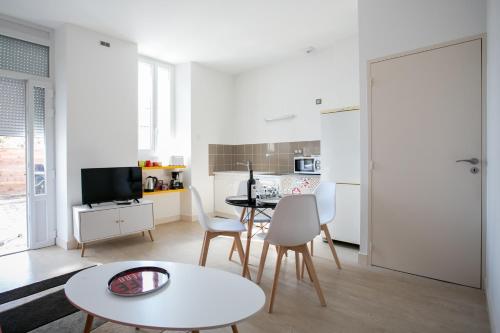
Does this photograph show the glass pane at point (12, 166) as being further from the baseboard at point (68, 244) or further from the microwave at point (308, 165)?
the microwave at point (308, 165)

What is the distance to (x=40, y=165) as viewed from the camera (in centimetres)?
364

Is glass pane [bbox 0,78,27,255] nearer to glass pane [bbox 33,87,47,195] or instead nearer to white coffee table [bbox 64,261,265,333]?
glass pane [bbox 33,87,47,195]

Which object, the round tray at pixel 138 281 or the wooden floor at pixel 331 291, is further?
the wooden floor at pixel 331 291

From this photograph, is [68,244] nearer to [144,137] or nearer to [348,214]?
[144,137]

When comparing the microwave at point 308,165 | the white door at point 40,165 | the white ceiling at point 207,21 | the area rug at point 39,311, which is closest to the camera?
the area rug at point 39,311

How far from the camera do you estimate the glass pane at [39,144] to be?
3.58 meters

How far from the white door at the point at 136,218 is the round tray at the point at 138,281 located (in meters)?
2.13

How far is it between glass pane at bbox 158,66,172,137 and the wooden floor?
2.21 m

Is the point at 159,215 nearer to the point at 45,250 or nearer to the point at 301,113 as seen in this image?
the point at 45,250

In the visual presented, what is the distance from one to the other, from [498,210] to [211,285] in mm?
1590

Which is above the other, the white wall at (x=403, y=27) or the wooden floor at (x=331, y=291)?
the white wall at (x=403, y=27)

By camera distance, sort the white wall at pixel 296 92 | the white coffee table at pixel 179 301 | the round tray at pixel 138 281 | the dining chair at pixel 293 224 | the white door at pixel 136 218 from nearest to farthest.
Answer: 1. the white coffee table at pixel 179 301
2. the round tray at pixel 138 281
3. the dining chair at pixel 293 224
4. the white door at pixel 136 218
5. the white wall at pixel 296 92

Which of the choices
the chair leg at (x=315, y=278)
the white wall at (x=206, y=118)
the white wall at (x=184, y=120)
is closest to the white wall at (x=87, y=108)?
the white wall at (x=184, y=120)

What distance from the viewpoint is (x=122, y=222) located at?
364cm
